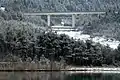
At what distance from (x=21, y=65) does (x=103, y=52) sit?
8.37 meters

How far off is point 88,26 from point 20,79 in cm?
2695

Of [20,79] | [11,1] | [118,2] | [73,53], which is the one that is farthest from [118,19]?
[20,79]

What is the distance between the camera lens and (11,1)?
63.7m

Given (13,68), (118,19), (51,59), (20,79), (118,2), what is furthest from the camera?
(118,2)

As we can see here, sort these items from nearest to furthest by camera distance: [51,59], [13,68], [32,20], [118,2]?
[13,68] < [51,59] < [32,20] < [118,2]

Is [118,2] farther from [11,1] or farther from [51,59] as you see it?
[51,59]

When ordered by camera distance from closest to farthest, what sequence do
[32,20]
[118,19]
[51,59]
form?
[51,59]
[118,19]
[32,20]

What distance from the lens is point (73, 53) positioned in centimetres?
4156

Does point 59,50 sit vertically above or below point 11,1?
below

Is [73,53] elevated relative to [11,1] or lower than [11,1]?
lower

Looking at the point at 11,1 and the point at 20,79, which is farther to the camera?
the point at 11,1

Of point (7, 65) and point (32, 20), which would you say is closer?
point (7, 65)

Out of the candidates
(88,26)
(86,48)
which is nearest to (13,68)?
(86,48)

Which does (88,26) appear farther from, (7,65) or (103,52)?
(7,65)
